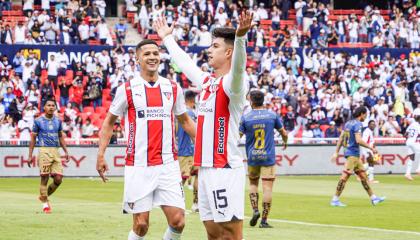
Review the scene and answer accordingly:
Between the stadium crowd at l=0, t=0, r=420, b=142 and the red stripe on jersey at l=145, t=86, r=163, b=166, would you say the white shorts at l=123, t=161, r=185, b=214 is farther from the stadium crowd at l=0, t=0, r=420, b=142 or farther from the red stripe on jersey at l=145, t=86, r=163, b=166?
the stadium crowd at l=0, t=0, r=420, b=142

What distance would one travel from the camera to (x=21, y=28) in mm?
40844

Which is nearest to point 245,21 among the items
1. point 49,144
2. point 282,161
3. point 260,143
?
point 260,143

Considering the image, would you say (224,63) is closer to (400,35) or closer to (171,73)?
(171,73)

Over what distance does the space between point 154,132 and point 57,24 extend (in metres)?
30.7

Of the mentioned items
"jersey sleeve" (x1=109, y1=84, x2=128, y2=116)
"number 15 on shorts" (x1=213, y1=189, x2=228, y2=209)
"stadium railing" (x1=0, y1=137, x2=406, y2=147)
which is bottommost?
"stadium railing" (x1=0, y1=137, x2=406, y2=147)

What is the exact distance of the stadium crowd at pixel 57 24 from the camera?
40938 mm

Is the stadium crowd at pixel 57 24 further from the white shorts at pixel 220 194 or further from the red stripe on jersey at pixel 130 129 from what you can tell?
the white shorts at pixel 220 194

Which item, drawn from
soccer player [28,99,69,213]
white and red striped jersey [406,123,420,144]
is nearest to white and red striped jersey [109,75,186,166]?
soccer player [28,99,69,213]

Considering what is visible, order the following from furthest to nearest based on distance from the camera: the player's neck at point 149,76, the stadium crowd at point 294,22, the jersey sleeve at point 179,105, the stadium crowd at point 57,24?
the stadium crowd at point 294,22 < the stadium crowd at point 57,24 < the jersey sleeve at point 179,105 < the player's neck at point 149,76

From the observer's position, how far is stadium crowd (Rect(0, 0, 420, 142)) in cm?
3800

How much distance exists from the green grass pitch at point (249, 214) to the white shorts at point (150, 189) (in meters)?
3.71

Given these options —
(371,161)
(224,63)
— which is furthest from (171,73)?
(224,63)

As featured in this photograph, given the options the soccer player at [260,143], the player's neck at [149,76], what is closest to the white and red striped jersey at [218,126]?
the player's neck at [149,76]

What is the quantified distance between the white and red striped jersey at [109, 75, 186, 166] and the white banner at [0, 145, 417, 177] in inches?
908
